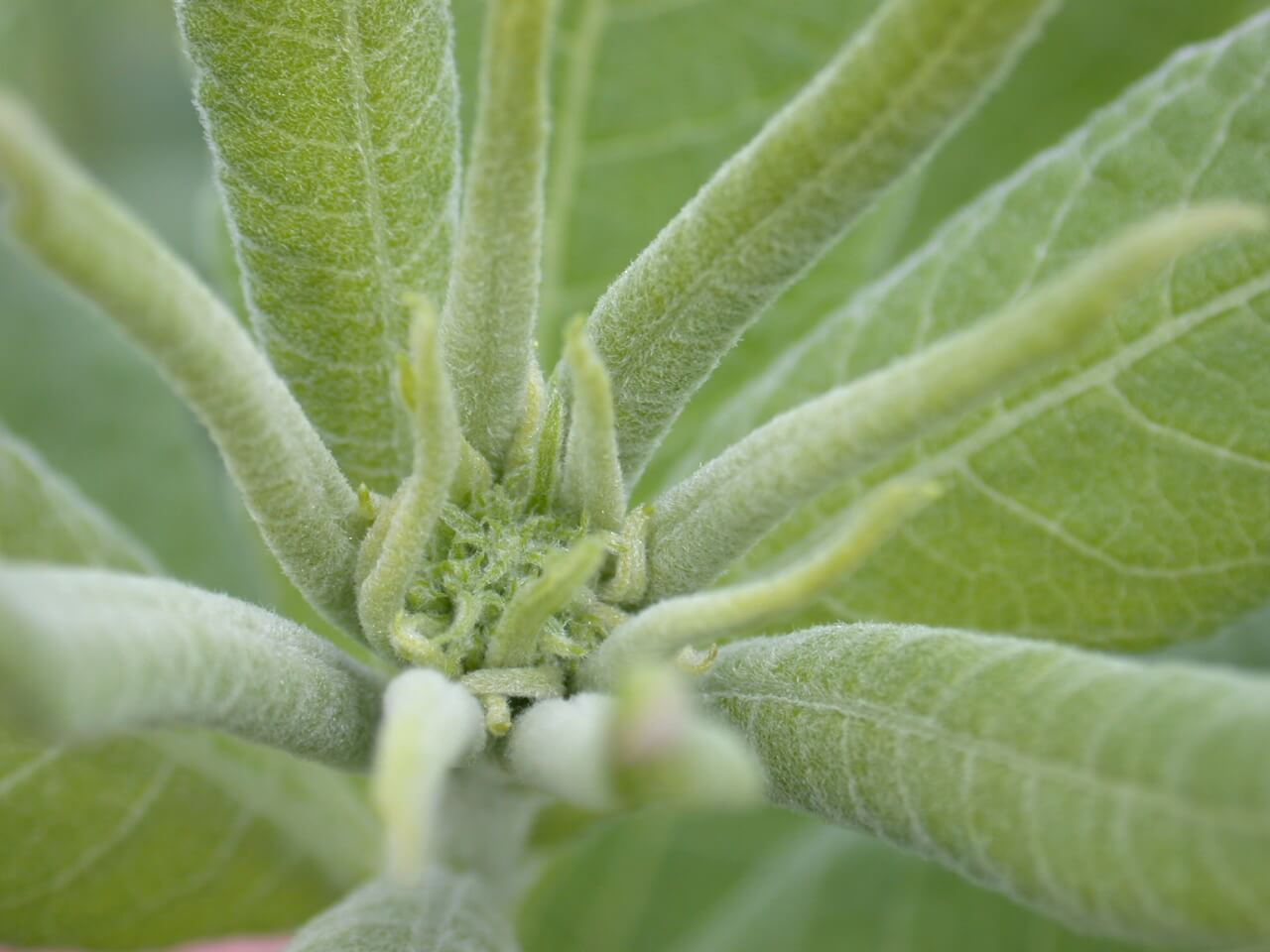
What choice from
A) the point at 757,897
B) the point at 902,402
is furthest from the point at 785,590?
the point at 757,897

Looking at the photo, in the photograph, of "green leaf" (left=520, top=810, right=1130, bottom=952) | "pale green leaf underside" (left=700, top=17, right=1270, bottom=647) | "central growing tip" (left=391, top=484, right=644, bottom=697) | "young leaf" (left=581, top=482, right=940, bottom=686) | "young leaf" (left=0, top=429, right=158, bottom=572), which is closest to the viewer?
"young leaf" (left=581, top=482, right=940, bottom=686)

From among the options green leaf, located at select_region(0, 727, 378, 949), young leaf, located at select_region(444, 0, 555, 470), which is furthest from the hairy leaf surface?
young leaf, located at select_region(444, 0, 555, 470)

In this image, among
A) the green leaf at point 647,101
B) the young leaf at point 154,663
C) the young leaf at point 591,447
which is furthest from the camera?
the green leaf at point 647,101

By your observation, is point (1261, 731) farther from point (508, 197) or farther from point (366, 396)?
point (366, 396)

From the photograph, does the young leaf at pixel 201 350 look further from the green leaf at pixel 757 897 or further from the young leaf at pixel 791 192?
the green leaf at pixel 757 897

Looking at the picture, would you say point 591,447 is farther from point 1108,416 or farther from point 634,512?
point 1108,416

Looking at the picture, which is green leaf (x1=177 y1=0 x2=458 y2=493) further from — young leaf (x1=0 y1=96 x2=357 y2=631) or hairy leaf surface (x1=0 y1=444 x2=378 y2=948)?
hairy leaf surface (x1=0 y1=444 x2=378 y2=948)

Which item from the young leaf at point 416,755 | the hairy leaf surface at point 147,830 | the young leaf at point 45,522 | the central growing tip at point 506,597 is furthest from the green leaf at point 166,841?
the young leaf at point 416,755
